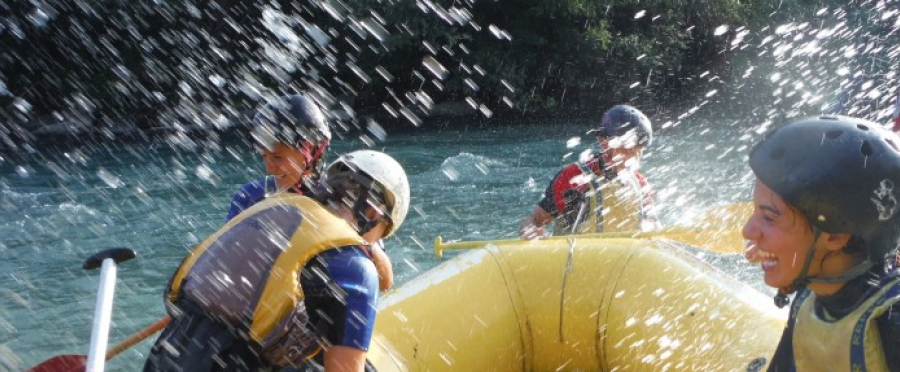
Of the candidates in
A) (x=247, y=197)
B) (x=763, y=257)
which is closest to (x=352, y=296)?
(x=763, y=257)

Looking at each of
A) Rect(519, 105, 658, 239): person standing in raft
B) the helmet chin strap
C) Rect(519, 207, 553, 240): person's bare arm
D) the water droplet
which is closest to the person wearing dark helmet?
Rect(519, 105, 658, 239): person standing in raft

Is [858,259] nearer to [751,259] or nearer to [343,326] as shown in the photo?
[751,259]

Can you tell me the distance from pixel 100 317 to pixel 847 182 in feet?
7.37

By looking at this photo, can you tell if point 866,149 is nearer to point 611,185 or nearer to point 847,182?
point 847,182

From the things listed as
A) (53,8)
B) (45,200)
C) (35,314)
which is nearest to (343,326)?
(35,314)

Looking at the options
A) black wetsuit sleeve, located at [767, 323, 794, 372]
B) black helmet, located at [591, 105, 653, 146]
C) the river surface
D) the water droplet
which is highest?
black wetsuit sleeve, located at [767, 323, 794, 372]

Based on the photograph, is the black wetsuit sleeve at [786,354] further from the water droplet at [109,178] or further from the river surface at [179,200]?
the water droplet at [109,178]

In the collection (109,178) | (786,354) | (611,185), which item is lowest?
(109,178)

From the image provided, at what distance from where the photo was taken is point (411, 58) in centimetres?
2242

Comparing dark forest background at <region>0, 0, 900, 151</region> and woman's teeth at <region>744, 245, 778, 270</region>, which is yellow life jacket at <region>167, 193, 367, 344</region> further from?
dark forest background at <region>0, 0, 900, 151</region>

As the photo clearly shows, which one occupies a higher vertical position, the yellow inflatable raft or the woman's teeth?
the woman's teeth

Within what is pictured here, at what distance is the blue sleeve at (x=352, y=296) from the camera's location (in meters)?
2.15

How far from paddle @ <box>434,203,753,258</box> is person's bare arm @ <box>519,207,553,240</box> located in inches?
27.9

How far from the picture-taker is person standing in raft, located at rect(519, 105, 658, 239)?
4.92 metres
